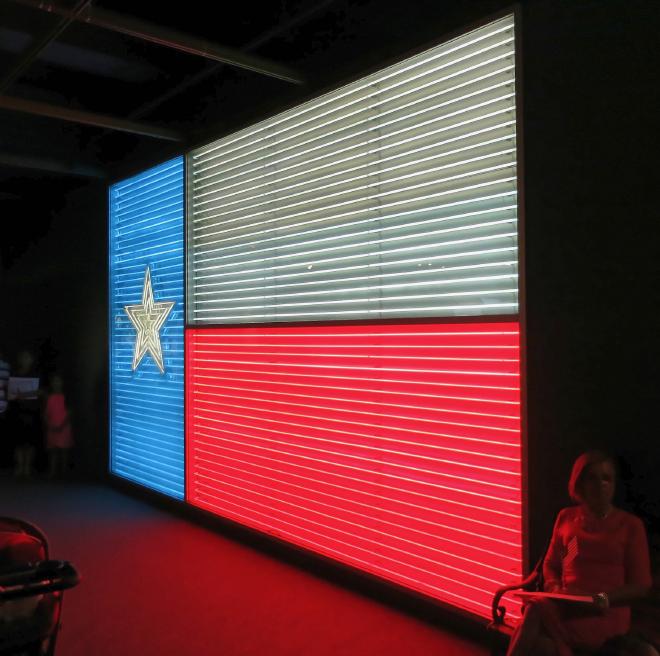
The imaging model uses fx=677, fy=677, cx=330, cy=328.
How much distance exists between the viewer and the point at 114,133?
22.8 feet

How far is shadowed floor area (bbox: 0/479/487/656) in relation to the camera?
356cm
